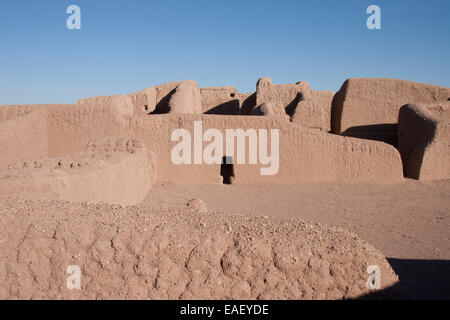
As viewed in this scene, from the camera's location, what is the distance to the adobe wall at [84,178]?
361 cm

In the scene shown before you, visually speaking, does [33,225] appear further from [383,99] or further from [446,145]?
[383,99]

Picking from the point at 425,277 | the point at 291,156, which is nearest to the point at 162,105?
the point at 291,156

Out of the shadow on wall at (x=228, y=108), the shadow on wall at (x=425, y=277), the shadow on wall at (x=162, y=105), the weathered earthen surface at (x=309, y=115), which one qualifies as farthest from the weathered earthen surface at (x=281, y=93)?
the shadow on wall at (x=425, y=277)

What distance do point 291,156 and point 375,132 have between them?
460 centimetres

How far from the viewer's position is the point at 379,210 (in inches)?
244

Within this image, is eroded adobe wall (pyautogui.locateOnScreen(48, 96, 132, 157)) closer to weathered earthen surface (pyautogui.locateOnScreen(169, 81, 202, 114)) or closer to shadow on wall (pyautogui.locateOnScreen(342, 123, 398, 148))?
weathered earthen surface (pyautogui.locateOnScreen(169, 81, 202, 114))

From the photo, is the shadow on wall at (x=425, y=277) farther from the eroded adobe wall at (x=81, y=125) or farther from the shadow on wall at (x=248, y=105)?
the shadow on wall at (x=248, y=105)

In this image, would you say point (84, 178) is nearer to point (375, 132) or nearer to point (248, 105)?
point (375, 132)

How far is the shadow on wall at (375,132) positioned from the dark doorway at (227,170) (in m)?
4.72

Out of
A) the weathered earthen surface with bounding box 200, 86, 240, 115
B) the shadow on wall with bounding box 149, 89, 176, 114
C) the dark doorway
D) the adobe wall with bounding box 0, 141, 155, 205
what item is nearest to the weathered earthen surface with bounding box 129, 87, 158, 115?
the shadow on wall with bounding box 149, 89, 176, 114

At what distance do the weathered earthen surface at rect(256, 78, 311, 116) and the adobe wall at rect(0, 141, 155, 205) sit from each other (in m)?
6.30

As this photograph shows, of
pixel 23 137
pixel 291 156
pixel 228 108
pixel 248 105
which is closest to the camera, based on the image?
pixel 23 137

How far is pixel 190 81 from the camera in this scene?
45.5 feet

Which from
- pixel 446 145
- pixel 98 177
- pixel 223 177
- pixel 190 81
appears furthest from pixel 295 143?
pixel 190 81
